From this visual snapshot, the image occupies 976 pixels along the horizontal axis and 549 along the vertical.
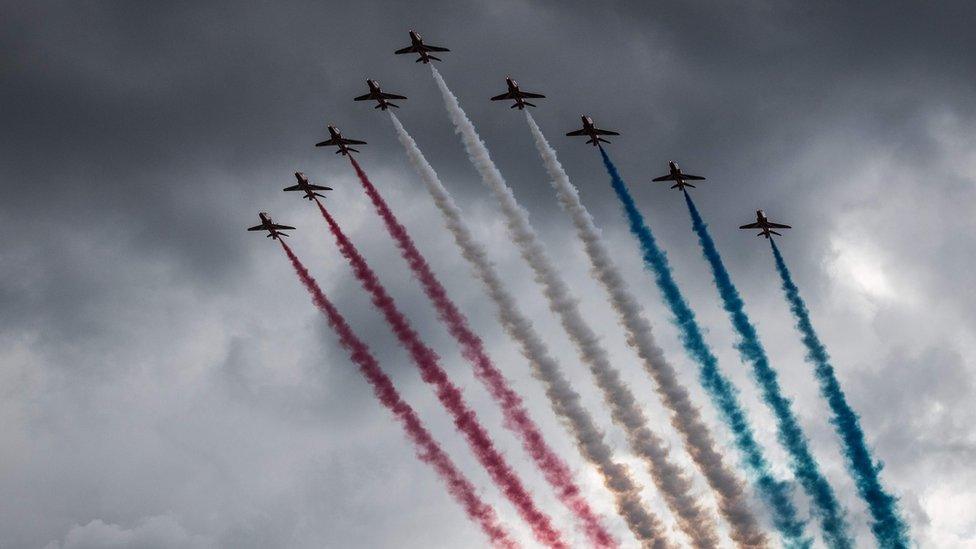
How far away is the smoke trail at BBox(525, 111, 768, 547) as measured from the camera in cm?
11550

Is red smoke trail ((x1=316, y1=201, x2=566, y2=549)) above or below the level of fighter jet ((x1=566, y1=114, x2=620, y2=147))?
below

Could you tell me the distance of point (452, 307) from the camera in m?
117

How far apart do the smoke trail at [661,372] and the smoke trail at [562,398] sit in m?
8.28

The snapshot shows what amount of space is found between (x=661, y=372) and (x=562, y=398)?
1188cm

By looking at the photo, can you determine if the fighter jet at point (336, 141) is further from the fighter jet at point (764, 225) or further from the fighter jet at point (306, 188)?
the fighter jet at point (764, 225)

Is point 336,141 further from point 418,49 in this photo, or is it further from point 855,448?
point 855,448

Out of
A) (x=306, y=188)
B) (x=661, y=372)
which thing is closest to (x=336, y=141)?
(x=306, y=188)

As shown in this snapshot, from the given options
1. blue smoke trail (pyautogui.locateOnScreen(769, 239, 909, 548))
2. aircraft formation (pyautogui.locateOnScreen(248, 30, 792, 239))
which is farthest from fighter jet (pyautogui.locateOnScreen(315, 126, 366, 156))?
blue smoke trail (pyautogui.locateOnScreen(769, 239, 909, 548))

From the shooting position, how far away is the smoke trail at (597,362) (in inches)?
4488

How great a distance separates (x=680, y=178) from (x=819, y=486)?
40640 millimetres

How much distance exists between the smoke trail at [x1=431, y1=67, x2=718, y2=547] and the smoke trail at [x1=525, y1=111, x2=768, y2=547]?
3.18m

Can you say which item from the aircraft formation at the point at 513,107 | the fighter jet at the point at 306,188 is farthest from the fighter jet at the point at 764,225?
the fighter jet at the point at 306,188

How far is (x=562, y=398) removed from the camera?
4555 inches

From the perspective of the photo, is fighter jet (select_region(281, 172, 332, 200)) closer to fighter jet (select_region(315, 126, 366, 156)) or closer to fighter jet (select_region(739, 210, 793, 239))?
fighter jet (select_region(315, 126, 366, 156))
